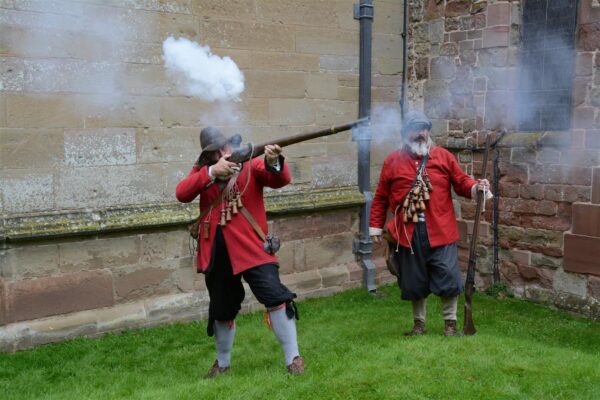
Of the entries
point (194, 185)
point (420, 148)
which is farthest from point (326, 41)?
point (194, 185)

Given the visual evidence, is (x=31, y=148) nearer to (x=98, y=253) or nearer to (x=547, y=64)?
(x=98, y=253)

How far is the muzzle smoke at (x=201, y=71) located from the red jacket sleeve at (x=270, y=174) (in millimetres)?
1567

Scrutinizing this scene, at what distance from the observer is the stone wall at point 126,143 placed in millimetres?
5621

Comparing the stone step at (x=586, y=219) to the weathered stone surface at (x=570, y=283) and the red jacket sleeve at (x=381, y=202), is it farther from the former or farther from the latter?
the red jacket sleeve at (x=381, y=202)

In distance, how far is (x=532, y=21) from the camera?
726cm

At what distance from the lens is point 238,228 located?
14.5 ft

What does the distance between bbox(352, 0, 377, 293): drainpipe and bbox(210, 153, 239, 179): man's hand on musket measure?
141 inches

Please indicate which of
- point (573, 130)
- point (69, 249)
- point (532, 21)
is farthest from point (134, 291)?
point (532, 21)

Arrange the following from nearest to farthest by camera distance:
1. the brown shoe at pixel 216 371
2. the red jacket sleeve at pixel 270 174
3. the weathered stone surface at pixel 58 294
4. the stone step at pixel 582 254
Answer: the red jacket sleeve at pixel 270 174 → the brown shoe at pixel 216 371 → the weathered stone surface at pixel 58 294 → the stone step at pixel 582 254

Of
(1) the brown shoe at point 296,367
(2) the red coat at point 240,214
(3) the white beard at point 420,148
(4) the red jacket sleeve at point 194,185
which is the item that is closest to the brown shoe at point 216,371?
(1) the brown shoe at point 296,367

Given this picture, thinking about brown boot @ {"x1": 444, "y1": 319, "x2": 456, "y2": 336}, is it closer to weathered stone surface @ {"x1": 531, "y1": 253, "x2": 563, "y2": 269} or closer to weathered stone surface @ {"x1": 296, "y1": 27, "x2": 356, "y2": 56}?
weathered stone surface @ {"x1": 531, "y1": 253, "x2": 563, "y2": 269}

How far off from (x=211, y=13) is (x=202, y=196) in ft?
8.71

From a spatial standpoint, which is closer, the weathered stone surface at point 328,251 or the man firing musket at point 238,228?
the man firing musket at point 238,228

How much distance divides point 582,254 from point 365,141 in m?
2.78
